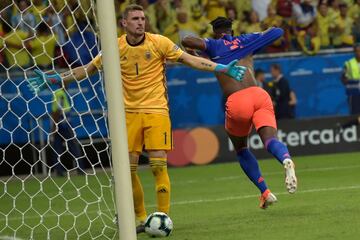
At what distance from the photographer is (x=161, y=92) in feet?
32.0

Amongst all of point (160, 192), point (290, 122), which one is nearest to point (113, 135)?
point (160, 192)

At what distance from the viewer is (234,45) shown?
35.4 ft

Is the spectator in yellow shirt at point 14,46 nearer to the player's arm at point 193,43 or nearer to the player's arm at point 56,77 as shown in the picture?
the player's arm at point 193,43

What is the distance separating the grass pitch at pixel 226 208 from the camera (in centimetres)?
930

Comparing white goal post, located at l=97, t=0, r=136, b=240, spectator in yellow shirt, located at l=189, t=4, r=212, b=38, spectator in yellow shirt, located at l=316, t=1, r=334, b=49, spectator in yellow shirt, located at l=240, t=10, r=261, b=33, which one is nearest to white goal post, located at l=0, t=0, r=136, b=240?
white goal post, located at l=97, t=0, r=136, b=240

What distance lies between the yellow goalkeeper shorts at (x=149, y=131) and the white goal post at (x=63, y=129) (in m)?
0.38

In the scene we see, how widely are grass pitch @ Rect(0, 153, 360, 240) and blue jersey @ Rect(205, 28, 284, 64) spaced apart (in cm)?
166

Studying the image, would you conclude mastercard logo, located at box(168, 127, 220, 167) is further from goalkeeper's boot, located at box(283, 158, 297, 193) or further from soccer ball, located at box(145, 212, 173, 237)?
soccer ball, located at box(145, 212, 173, 237)

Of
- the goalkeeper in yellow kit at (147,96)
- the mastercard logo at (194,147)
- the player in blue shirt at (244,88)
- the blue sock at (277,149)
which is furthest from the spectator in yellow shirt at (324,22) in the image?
the goalkeeper in yellow kit at (147,96)

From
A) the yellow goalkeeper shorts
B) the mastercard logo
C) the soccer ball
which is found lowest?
the mastercard logo

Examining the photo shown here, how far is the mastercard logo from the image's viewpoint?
18.9 m

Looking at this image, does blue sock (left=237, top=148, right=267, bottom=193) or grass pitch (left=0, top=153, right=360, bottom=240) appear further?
blue sock (left=237, top=148, right=267, bottom=193)

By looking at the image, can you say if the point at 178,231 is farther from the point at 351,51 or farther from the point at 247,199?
the point at 351,51

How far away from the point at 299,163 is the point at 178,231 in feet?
28.7
